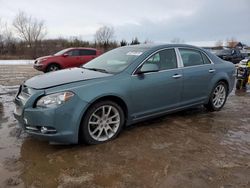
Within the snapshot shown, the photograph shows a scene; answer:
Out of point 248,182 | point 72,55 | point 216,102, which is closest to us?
point 248,182

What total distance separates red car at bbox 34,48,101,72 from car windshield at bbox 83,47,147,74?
1000cm

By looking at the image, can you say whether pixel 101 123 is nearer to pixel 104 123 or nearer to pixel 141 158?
pixel 104 123

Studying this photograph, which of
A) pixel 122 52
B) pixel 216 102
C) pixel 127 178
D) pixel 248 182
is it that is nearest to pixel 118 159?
pixel 127 178

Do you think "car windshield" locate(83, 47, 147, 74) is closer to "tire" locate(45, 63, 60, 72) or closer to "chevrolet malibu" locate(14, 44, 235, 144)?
"chevrolet malibu" locate(14, 44, 235, 144)

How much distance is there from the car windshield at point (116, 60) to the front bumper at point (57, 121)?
3.49 ft

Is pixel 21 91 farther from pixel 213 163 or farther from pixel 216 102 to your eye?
pixel 216 102

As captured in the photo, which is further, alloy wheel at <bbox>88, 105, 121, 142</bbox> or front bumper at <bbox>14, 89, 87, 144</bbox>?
alloy wheel at <bbox>88, 105, 121, 142</bbox>

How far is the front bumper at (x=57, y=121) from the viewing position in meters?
3.81

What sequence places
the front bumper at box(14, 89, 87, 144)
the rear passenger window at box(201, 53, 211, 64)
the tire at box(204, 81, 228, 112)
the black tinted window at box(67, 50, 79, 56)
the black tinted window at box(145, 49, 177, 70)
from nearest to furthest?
the front bumper at box(14, 89, 87, 144)
the black tinted window at box(145, 49, 177, 70)
the rear passenger window at box(201, 53, 211, 64)
the tire at box(204, 81, 228, 112)
the black tinted window at box(67, 50, 79, 56)

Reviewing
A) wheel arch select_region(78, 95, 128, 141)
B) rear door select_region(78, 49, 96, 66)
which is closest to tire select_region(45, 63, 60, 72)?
rear door select_region(78, 49, 96, 66)

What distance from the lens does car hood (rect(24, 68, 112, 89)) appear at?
4113 mm

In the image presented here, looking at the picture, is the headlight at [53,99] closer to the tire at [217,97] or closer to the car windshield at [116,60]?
the car windshield at [116,60]

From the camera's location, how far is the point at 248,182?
3234mm

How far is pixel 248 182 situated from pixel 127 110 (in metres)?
2.04
